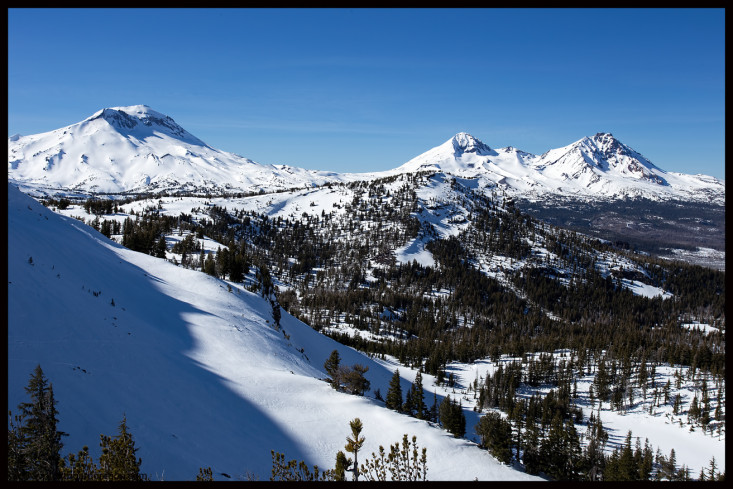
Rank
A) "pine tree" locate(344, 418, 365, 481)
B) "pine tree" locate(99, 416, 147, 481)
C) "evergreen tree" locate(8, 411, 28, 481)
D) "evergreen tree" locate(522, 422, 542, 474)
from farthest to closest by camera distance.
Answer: "evergreen tree" locate(522, 422, 542, 474), "evergreen tree" locate(8, 411, 28, 481), "pine tree" locate(99, 416, 147, 481), "pine tree" locate(344, 418, 365, 481)

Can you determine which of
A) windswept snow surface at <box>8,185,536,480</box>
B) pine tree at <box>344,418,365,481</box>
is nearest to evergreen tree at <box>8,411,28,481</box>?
windswept snow surface at <box>8,185,536,480</box>

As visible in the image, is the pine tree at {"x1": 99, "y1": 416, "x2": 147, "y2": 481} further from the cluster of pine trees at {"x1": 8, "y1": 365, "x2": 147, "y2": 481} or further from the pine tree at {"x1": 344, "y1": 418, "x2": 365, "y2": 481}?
the pine tree at {"x1": 344, "y1": 418, "x2": 365, "y2": 481}

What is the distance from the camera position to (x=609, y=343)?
14962 centimetres

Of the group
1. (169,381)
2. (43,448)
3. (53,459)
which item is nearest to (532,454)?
(169,381)

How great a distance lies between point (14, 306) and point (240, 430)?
16.5m

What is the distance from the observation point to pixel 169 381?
2683 cm

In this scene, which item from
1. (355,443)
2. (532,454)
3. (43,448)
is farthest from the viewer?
(532,454)

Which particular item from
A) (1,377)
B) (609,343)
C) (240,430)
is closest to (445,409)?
(240,430)

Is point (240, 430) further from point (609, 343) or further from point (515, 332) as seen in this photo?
point (515, 332)

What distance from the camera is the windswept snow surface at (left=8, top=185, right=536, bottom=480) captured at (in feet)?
65.8

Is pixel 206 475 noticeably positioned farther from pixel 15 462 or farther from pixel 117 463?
pixel 15 462

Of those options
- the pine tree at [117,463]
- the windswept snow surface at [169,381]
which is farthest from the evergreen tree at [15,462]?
the windswept snow surface at [169,381]

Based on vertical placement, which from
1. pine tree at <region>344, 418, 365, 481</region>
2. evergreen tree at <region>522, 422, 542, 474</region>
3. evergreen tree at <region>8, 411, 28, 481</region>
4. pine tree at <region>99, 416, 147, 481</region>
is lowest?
evergreen tree at <region>522, 422, 542, 474</region>

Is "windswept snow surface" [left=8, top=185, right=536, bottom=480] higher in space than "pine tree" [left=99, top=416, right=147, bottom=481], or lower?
lower
